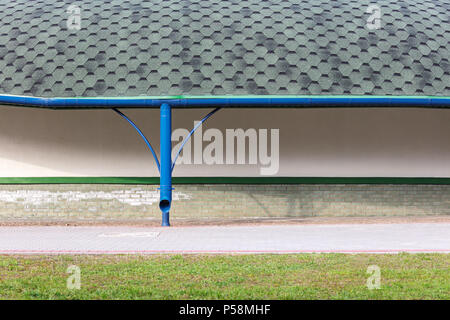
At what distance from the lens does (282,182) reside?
20094mm

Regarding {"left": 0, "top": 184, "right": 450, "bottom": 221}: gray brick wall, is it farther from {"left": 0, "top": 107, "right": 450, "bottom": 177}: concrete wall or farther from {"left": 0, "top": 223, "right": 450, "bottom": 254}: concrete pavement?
{"left": 0, "top": 223, "right": 450, "bottom": 254}: concrete pavement

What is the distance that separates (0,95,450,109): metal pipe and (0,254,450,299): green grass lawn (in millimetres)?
7648

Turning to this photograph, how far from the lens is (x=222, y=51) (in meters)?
20.8

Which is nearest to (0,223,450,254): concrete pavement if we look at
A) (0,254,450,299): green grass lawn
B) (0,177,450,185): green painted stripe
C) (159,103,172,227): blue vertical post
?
(159,103,172,227): blue vertical post

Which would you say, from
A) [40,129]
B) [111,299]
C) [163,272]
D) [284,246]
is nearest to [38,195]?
[40,129]

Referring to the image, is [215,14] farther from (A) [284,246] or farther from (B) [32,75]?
(A) [284,246]

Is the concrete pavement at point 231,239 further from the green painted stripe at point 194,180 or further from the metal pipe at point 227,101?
the metal pipe at point 227,101

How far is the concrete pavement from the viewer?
11727 mm

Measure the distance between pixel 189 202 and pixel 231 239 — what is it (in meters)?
6.46

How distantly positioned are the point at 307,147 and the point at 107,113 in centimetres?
655

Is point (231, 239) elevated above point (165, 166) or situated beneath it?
situated beneath

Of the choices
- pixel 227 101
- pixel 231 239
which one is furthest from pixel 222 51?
pixel 231 239

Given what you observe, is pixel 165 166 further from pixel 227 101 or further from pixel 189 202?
pixel 189 202

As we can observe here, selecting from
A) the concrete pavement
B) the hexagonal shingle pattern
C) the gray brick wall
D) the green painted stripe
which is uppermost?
the hexagonal shingle pattern
